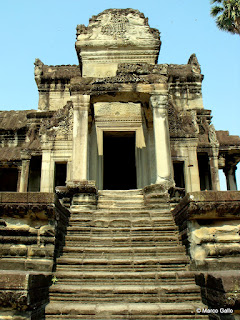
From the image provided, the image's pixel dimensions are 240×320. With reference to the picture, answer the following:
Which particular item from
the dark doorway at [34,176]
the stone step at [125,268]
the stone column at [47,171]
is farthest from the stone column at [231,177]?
the stone step at [125,268]

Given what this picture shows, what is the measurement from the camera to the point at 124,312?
4.20 metres

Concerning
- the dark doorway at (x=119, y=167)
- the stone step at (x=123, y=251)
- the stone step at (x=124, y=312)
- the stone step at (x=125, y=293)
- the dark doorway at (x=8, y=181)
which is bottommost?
the stone step at (x=124, y=312)

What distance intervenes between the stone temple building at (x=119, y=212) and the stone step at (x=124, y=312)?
0.05 feet

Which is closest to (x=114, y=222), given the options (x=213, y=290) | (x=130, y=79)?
(x=213, y=290)

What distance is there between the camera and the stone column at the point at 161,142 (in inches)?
372

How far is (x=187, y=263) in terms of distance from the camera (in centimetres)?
540

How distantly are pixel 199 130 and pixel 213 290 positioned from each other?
11.0 meters

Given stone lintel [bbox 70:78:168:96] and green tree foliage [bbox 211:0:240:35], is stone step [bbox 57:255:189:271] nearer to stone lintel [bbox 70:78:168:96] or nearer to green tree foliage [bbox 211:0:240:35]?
stone lintel [bbox 70:78:168:96]

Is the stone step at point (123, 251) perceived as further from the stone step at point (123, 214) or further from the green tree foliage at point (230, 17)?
the green tree foliage at point (230, 17)

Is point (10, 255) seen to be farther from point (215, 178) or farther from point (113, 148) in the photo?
point (113, 148)

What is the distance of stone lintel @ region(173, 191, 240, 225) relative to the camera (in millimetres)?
4988

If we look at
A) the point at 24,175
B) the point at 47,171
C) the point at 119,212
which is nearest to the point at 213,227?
the point at 119,212

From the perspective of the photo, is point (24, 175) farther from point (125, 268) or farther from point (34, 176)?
point (125, 268)

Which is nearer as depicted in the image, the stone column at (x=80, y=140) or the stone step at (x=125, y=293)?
the stone step at (x=125, y=293)
